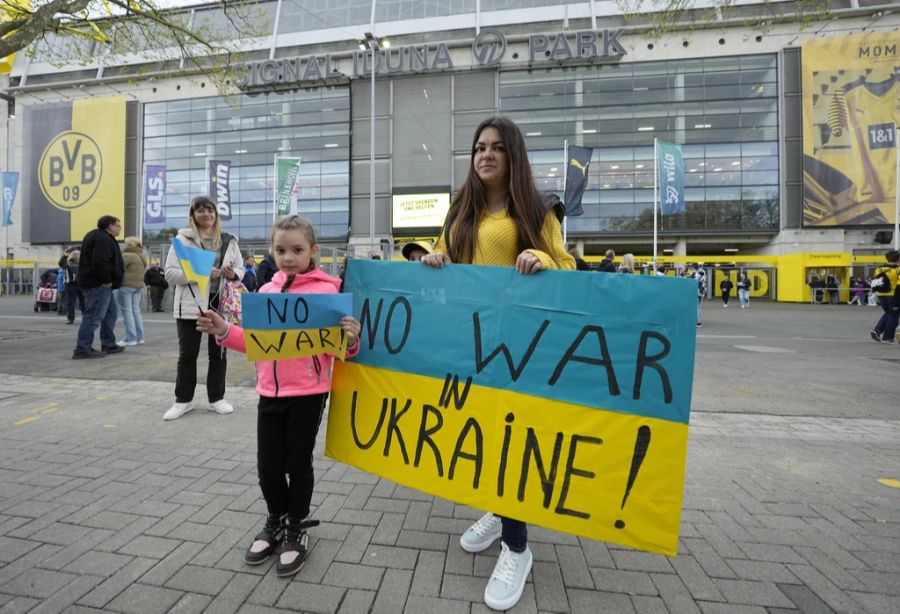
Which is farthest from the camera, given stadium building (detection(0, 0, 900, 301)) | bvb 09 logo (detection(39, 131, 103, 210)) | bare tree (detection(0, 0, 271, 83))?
bvb 09 logo (detection(39, 131, 103, 210))

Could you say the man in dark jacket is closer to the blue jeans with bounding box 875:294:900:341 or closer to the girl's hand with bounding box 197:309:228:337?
the girl's hand with bounding box 197:309:228:337

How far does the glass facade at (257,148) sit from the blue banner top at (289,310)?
3482cm

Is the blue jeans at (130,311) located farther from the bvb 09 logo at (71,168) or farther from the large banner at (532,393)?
the bvb 09 logo at (71,168)

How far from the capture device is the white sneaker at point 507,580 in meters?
1.74

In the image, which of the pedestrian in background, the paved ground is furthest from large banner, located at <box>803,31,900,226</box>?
the pedestrian in background

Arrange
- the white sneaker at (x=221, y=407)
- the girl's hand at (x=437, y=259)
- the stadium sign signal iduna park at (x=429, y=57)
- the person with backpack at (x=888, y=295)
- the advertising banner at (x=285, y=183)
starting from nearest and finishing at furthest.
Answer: the girl's hand at (x=437, y=259) < the white sneaker at (x=221, y=407) < the person with backpack at (x=888, y=295) < the advertising banner at (x=285, y=183) < the stadium sign signal iduna park at (x=429, y=57)

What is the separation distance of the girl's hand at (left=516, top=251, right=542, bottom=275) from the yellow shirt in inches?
4.9

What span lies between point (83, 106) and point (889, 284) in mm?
54039

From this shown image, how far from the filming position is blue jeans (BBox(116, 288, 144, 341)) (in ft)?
26.6

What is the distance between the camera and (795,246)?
30.7 meters

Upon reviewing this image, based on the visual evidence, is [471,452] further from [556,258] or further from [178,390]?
[178,390]

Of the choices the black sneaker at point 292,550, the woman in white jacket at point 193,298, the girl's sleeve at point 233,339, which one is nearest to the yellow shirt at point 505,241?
the girl's sleeve at point 233,339

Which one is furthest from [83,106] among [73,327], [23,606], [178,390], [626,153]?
[23,606]

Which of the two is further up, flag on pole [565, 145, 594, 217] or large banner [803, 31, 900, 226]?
large banner [803, 31, 900, 226]
